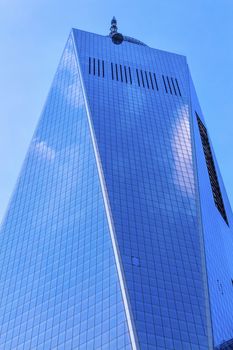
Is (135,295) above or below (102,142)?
below

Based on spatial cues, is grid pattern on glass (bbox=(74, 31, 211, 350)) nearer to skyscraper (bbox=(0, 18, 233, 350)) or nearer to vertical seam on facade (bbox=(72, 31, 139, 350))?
skyscraper (bbox=(0, 18, 233, 350))

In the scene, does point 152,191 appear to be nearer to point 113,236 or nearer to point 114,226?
point 114,226

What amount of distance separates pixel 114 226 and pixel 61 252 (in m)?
6.38

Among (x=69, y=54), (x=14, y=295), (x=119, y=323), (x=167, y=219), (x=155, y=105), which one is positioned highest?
(x=69, y=54)

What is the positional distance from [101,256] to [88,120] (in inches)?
894

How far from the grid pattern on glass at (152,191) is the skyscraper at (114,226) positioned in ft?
0.46

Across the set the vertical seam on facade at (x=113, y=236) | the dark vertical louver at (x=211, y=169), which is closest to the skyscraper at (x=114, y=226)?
the vertical seam on facade at (x=113, y=236)

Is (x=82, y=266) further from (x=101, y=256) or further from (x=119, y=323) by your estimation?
(x=119, y=323)

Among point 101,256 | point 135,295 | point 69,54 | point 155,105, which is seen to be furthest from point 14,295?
point 69,54

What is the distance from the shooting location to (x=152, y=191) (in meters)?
63.8

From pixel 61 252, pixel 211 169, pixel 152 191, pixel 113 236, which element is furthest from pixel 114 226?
pixel 211 169

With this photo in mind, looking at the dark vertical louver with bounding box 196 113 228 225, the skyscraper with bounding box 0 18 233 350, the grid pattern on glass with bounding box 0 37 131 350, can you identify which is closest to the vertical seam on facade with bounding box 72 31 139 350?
the skyscraper with bounding box 0 18 233 350

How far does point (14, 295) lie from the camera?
57.4m

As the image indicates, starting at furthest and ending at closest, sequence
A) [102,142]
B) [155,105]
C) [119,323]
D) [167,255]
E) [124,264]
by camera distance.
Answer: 1. [155,105]
2. [102,142]
3. [167,255]
4. [124,264]
5. [119,323]
